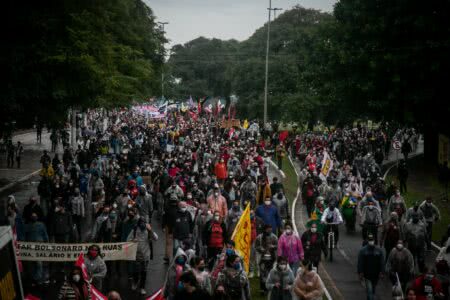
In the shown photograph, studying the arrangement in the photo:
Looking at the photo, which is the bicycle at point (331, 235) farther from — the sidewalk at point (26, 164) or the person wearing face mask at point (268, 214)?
the sidewalk at point (26, 164)

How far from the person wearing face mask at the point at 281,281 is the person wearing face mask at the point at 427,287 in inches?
73.3

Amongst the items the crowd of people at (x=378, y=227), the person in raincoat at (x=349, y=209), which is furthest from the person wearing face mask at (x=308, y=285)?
the person in raincoat at (x=349, y=209)

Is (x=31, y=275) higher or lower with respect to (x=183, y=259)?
lower

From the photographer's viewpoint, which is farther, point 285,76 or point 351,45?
point 285,76

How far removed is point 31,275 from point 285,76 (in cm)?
5790

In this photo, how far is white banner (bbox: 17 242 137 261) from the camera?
48.1ft

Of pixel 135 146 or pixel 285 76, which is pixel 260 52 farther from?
pixel 135 146

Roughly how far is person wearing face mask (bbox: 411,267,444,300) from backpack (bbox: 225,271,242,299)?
8.41ft

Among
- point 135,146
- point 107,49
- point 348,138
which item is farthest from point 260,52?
point 107,49

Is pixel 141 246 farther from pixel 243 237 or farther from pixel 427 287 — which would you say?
pixel 427 287

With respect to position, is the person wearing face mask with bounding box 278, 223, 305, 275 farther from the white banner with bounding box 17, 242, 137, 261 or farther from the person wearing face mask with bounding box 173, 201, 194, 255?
the white banner with bounding box 17, 242, 137, 261

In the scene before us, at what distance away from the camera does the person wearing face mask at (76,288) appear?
38.1 feet

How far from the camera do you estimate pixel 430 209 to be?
19281 millimetres

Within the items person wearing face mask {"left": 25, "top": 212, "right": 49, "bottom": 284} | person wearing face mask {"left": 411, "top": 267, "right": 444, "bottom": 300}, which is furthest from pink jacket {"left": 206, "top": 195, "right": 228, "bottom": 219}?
person wearing face mask {"left": 411, "top": 267, "right": 444, "bottom": 300}
